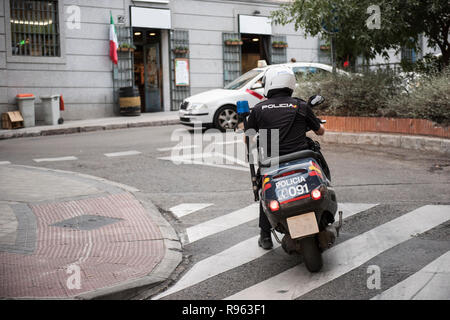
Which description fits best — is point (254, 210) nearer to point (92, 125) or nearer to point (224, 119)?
point (224, 119)

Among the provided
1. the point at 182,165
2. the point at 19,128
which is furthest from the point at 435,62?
the point at 19,128

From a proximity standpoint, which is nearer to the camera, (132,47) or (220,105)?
(220,105)

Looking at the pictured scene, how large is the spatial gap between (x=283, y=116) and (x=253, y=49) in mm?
21004

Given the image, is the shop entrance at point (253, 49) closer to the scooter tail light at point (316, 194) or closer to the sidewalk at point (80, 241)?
the sidewalk at point (80, 241)

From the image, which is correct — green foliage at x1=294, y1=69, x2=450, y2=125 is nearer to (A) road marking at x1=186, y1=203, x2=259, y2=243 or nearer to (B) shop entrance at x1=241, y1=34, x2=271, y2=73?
(A) road marking at x1=186, y1=203, x2=259, y2=243

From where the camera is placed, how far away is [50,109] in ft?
62.3

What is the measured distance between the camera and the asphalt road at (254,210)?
4.86 m

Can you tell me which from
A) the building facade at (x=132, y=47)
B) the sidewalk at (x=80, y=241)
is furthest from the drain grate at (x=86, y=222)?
the building facade at (x=132, y=47)

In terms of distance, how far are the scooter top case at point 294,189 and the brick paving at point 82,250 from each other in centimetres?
130

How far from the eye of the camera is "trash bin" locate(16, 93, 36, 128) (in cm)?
1852

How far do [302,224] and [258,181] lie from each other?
894 mm

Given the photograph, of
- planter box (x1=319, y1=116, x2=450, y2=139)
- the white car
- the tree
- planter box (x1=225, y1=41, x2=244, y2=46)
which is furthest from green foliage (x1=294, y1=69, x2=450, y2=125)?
planter box (x1=225, y1=41, x2=244, y2=46)

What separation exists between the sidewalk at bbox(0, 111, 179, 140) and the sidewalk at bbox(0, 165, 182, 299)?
27.0ft

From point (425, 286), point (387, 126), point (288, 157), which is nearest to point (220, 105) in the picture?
point (387, 126)
